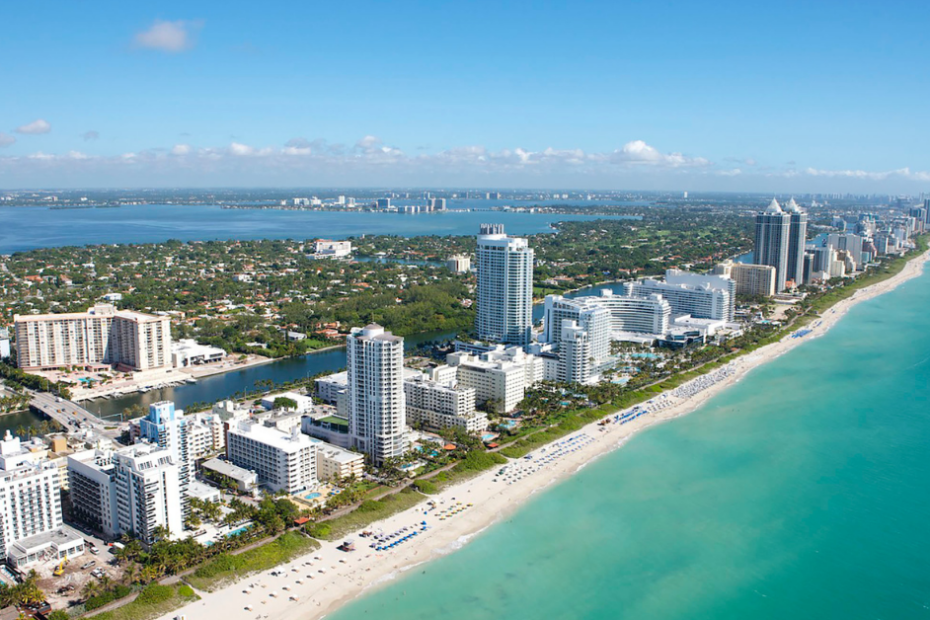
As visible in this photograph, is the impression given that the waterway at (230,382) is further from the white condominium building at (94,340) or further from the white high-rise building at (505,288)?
the white high-rise building at (505,288)

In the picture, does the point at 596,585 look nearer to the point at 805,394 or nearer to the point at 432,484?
the point at 432,484

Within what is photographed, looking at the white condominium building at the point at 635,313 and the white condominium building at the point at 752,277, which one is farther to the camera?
the white condominium building at the point at 752,277

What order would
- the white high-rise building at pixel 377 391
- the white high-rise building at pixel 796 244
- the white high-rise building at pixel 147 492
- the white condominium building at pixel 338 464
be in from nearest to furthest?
the white high-rise building at pixel 147 492 < the white condominium building at pixel 338 464 < the white high-rise building at pixel 377 391 < the white high-rise building at pixel 796 244

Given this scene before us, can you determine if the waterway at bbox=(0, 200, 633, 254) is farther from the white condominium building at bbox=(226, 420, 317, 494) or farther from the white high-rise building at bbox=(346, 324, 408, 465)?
the white high-rise building at bbox=(346, 324, 408, 465)

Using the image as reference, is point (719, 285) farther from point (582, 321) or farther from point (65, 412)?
point (65, 412)

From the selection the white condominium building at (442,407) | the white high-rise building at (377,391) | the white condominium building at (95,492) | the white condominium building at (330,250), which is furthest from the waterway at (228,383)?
the white condominium building at (330,250)

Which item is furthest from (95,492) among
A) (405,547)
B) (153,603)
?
(405,547)

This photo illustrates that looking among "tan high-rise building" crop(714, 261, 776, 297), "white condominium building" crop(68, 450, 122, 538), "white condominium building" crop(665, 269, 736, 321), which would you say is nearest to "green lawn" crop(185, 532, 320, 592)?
"white condominium building" crop(68, 450, 122, 538)
